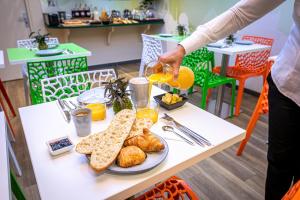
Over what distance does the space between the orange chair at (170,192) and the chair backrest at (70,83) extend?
26.7 inches

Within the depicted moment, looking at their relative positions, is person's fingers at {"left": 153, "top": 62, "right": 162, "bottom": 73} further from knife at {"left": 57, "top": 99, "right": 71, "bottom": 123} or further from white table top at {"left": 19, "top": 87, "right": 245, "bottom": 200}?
knife at {"left": 57, "top": 99, "right": 71, "bottom": 123}

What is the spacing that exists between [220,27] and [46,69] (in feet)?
5.16

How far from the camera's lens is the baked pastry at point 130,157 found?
2.16 feet

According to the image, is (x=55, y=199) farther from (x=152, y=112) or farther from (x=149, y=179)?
(x=152, y=112)

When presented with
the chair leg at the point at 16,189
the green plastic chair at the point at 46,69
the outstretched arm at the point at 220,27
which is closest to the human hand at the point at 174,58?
the outstretched arm at the point at 220,27

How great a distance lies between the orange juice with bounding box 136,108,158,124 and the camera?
0.93 metres

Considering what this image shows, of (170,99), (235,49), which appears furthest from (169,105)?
(235,49)

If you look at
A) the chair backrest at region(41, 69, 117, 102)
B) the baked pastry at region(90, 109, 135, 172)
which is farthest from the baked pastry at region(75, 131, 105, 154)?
the chair backrest at region(41, 69, 117, 102)

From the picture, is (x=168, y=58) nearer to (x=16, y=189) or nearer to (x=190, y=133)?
(x=190, y=133)

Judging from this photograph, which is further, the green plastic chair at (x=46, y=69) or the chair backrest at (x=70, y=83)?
the green plastic chair at (x=46, y=69)

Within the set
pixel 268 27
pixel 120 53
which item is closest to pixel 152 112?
pixel 268 27

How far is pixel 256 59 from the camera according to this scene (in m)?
2.67

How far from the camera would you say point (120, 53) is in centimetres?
468

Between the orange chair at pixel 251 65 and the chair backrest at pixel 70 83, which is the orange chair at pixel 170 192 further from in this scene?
the orange chair at pixel 251 65
